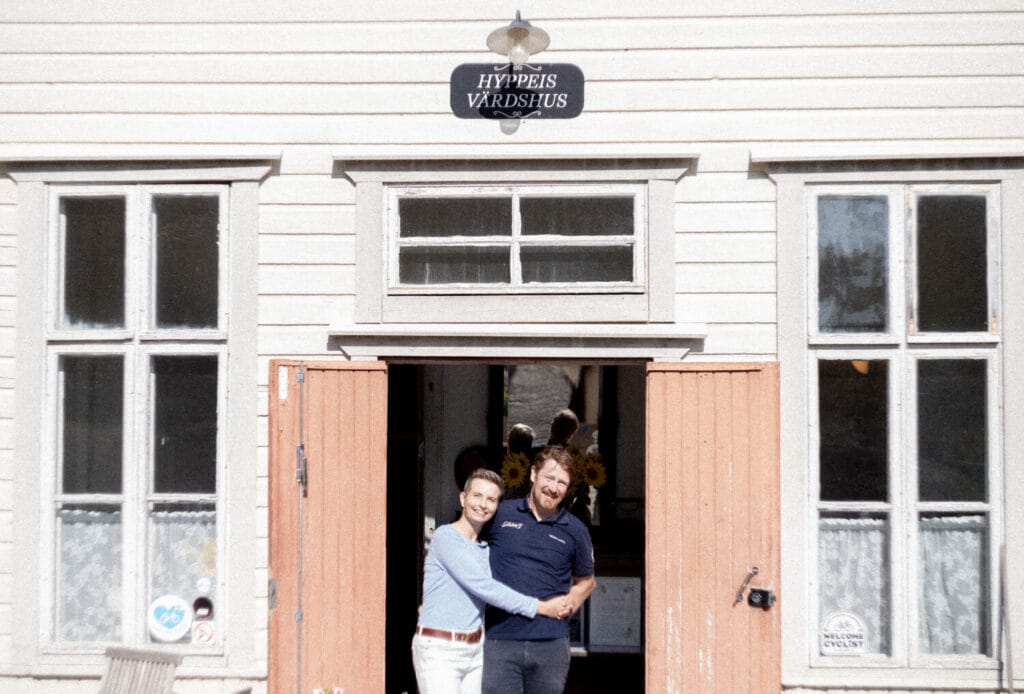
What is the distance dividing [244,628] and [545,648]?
1.55 m

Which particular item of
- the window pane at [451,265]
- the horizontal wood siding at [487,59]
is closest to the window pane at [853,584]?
the horizontal wood siding at [487,59]

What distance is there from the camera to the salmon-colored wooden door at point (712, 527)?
4.07m

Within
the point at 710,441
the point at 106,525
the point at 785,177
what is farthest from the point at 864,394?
the point at 106,525

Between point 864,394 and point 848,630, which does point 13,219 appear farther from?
point 848,630

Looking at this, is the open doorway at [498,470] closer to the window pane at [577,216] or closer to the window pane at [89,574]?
the window pane at [577,216]

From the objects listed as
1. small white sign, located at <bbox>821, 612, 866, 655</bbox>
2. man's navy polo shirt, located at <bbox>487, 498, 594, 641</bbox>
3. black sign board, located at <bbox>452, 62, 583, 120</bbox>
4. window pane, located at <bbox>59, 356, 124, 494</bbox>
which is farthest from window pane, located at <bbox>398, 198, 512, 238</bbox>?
small white sign, located at <bbox>821, 612, 866, 655</bbox>

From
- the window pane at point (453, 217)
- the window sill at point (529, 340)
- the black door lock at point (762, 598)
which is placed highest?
the window pane at point (453, 217)

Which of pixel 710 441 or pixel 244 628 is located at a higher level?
pixel 710 441

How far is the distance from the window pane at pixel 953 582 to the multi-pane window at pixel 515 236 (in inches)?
75.4

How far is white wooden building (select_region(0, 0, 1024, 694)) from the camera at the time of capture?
4.18m

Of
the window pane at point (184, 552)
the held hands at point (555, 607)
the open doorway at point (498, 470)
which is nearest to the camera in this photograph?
the held hands at point (555, 607)

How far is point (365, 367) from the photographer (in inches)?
168

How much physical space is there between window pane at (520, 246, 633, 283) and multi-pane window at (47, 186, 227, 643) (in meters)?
1.55

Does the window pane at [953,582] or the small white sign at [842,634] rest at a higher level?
the window pane at [953,582]
